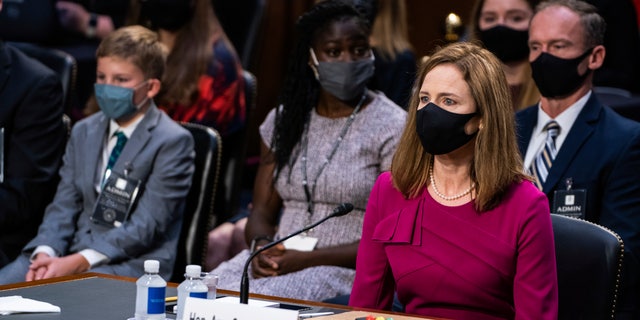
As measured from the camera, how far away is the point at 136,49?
14.0ft

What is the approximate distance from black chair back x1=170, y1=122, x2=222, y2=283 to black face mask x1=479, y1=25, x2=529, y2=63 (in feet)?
4.33

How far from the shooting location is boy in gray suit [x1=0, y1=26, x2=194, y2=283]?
3.98 metres

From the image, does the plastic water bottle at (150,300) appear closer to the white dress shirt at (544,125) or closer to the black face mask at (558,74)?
the white dress shirt at (544,125)

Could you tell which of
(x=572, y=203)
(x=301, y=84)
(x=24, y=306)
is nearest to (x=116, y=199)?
(x=301, y=84)

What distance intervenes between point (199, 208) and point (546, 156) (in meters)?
1.36

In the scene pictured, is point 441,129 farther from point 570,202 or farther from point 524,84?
point 524,84

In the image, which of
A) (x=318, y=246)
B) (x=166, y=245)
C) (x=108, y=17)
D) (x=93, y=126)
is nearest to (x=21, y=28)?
(x=108, y=17)

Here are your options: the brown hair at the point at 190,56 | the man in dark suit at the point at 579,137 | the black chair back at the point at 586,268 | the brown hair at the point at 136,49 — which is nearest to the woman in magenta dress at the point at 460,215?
the black chair back at the point at 586,268

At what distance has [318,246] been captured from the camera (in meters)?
3.96

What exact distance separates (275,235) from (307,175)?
0.28 m

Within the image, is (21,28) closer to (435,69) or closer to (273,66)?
(273,66)

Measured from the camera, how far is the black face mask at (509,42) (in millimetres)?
4621

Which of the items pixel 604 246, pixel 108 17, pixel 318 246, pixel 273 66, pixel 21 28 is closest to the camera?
pixel 604 246

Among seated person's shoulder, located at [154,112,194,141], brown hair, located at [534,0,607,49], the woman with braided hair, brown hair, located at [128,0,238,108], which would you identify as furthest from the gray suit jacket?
brown hair, located at [534,0,607,49]
